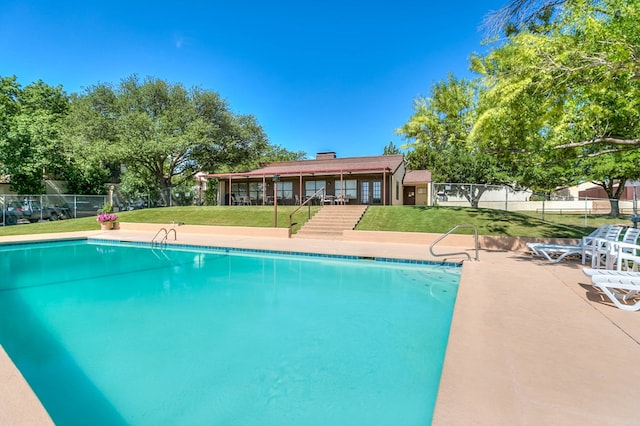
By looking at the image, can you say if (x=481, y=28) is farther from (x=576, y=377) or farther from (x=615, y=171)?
(x=615, y=171)

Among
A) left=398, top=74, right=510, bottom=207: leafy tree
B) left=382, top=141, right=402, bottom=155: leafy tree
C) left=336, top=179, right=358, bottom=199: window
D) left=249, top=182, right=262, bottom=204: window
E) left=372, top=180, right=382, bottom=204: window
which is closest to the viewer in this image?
left=398, top=74, right=510, bottom=207: leafy tree

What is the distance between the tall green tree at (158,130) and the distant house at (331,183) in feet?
9.89

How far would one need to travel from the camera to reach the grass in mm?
13094

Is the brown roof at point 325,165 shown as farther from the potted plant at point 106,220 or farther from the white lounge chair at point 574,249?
the white lounge chair at point 574,249

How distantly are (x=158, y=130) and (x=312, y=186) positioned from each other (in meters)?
12.4

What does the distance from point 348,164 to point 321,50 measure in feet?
27.4

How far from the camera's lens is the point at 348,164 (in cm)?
2394

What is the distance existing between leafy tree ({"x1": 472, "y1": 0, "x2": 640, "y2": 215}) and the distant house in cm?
1053

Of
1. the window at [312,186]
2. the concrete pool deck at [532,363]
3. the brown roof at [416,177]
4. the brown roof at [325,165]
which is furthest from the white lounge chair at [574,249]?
the brown roof at [416,177]

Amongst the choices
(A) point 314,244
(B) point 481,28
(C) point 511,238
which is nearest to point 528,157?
(C) point 511,238

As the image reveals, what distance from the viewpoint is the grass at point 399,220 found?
13.1 m

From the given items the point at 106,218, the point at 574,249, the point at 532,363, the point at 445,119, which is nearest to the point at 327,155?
the point at 445,119

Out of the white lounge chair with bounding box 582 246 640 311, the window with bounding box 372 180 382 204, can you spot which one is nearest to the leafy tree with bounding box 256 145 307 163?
the window with bounding box 372 180 382 204

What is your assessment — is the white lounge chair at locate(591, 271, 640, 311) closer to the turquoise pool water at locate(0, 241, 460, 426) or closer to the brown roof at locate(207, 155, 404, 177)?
the turquoise pool water at locate(0, 241, 460, 426)
